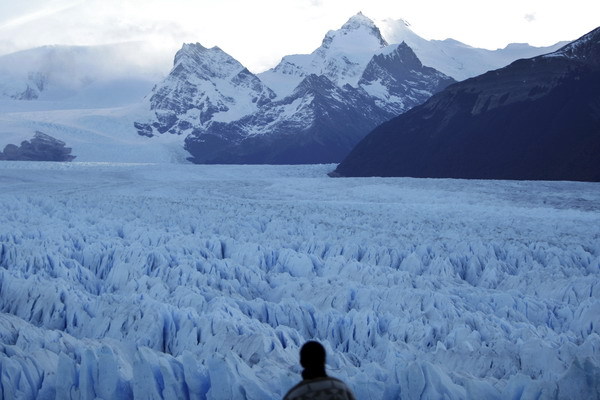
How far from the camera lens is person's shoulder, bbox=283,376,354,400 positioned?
3.94 metres

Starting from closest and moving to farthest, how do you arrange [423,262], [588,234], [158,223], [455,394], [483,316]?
[455,394]
[483,316]
[423,262]
[588,234]
[158,223]

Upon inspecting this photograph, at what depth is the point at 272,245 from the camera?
1764cm

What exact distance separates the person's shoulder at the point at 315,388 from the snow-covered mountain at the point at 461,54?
148044 mm

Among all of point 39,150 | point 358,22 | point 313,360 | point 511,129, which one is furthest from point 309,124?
point 313,360

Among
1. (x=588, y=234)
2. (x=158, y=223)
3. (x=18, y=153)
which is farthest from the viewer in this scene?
(x=18, y=153)

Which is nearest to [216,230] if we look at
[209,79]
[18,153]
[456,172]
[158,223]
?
[158,223]

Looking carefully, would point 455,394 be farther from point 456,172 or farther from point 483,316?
point 456,172

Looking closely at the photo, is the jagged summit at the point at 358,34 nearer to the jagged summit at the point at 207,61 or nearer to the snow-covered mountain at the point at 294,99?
the snow-covered mountain at the point at 294,99

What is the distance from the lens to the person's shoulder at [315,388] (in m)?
3.94

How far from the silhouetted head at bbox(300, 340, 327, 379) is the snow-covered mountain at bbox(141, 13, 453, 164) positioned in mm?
93781

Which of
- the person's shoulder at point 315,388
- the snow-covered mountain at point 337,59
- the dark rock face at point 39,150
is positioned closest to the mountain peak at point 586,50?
the person's shoulder at point 315,388

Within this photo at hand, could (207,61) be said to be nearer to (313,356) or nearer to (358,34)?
(358,34)

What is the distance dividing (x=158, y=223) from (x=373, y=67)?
11876 cm

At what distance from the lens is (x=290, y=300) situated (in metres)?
12.4
